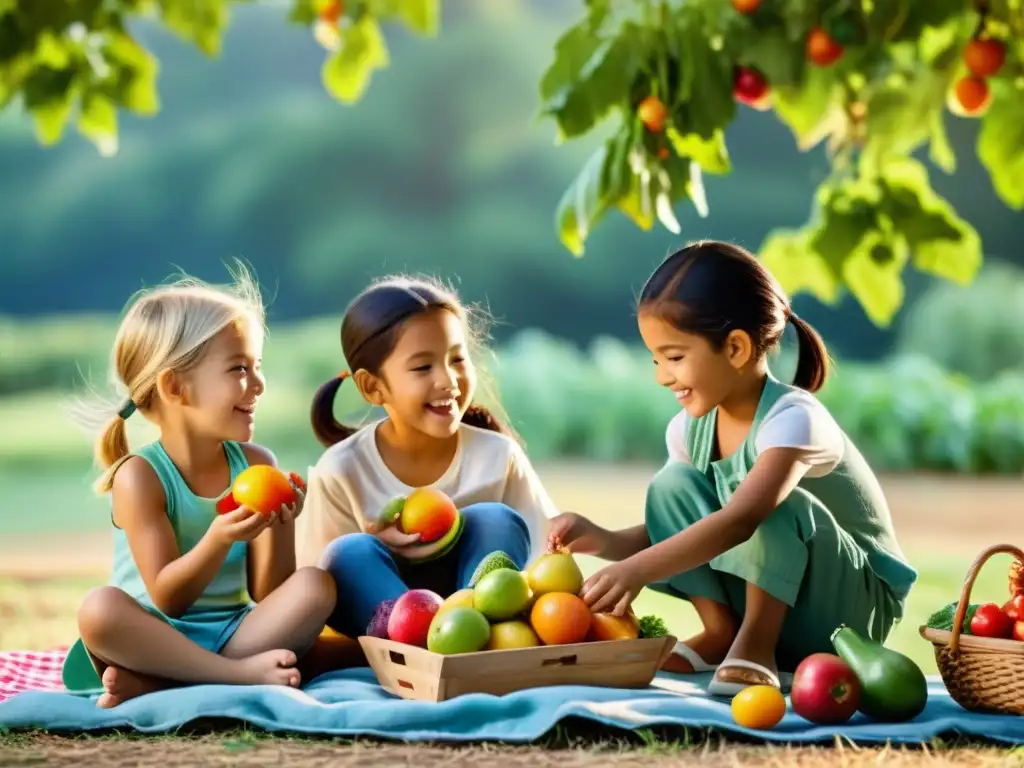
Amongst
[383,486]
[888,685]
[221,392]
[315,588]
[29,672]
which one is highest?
[221,392]

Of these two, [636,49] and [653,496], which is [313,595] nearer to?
[653,496]

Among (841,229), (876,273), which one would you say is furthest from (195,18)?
(876,273)

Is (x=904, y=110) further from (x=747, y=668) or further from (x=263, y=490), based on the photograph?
(x=263, y=490)

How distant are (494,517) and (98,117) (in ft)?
4.30

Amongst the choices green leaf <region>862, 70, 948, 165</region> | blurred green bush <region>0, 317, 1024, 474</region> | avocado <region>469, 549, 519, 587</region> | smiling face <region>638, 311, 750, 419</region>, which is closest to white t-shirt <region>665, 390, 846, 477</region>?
smiling face <region>638, 311, 750, 419</region>

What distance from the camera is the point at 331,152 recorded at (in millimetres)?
10375

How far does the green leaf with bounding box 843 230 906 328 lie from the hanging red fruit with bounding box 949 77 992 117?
0.27 meters

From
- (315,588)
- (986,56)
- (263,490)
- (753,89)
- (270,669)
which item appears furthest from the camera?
(315,588)

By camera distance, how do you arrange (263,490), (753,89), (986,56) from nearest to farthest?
(986,56), (753,89), (263,490)

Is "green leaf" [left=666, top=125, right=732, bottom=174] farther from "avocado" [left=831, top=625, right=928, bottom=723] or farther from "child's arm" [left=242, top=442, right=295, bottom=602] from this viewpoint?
"child's arm" [left=242, top=442, right=295, bottom=602]

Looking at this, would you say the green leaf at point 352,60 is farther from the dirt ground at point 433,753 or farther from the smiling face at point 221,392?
the dirt ground at point 433,753

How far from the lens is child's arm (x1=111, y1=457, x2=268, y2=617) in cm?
279

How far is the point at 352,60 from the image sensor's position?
8.57ft

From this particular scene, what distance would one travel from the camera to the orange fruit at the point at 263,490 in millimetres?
2793
